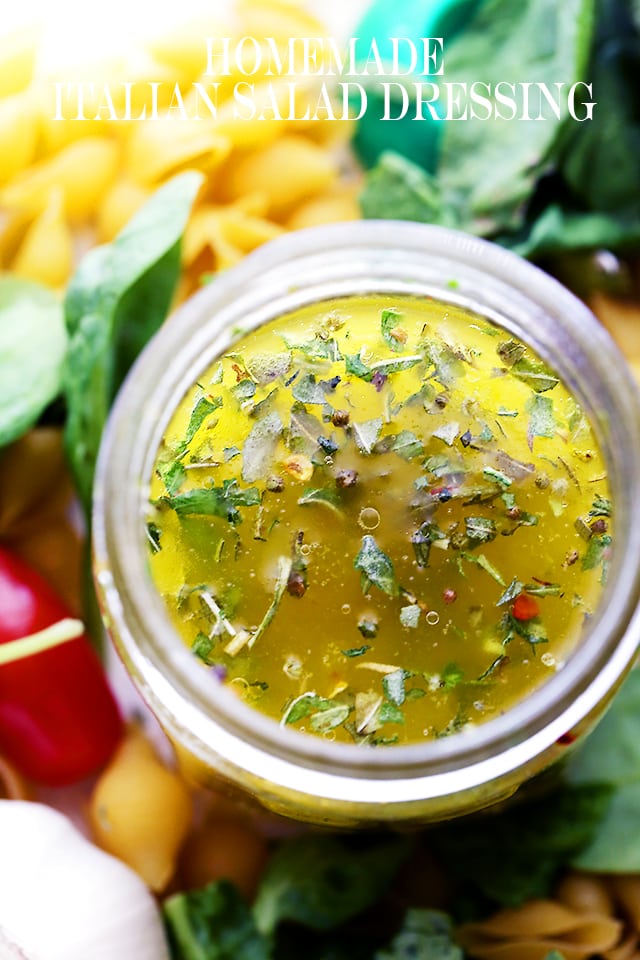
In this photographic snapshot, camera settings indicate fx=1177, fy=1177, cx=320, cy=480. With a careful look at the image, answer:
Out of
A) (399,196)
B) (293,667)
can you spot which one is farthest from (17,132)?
(293,667)

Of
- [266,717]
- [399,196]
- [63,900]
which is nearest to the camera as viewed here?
[266,717]

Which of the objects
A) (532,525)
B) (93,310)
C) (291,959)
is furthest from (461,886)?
(93,310)

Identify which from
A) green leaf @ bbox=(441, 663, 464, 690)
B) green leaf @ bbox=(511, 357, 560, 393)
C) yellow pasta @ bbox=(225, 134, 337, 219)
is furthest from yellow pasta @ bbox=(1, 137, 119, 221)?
green leaf @ bbox=(441, 663, 464, 690)

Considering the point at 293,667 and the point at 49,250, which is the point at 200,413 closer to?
the point at 293,667

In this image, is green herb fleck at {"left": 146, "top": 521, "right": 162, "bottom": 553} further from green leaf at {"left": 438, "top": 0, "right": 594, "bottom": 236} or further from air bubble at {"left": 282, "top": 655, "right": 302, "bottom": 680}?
green leaf at {"left": 438, "top": 0, "right": 594, "bottom": 236}

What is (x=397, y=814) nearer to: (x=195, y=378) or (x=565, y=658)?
(x=565, y=658)

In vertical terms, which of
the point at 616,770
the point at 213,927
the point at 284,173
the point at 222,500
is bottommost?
the point at 213,927
